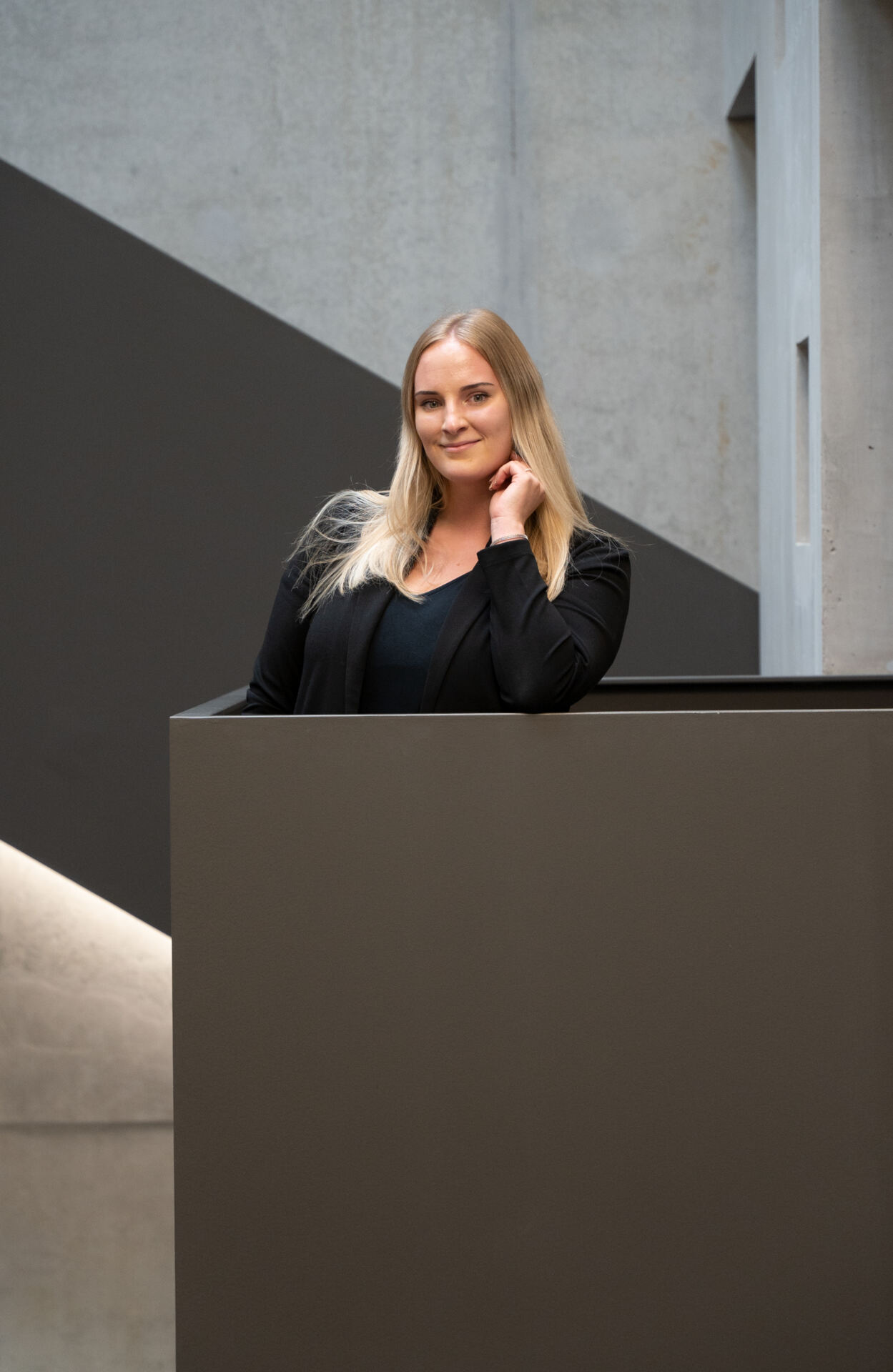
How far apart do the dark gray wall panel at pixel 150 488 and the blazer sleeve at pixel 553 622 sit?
9.05 feet

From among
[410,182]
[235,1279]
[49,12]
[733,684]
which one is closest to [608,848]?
[235,1279]

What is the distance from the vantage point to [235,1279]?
1.35 m

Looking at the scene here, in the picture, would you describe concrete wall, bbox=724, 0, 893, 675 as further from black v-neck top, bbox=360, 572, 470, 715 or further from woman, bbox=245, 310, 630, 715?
black v-neck top, bbox=360, 572, 470, 715

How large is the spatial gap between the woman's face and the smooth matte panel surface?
43 cm

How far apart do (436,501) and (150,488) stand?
9.40 ft

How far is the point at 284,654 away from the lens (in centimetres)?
Answer: 175

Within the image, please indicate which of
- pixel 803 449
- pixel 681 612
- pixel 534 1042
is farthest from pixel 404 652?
pixel 681 612

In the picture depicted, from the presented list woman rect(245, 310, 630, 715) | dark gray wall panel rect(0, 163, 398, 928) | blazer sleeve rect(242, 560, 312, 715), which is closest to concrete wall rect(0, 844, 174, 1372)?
dark gray wall panel rect(0, 163, 398, 928)

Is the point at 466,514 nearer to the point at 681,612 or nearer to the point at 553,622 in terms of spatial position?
the point at 553,622

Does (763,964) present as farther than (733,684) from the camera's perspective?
No

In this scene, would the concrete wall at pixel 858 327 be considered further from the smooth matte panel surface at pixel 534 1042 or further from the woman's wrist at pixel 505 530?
the smooth matte panel surface at pixel 534 1042

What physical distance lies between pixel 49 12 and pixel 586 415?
224 centimetres

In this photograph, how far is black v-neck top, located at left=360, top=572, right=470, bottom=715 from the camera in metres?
1.61

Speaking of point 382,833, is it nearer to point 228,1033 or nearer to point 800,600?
point 228,1033
